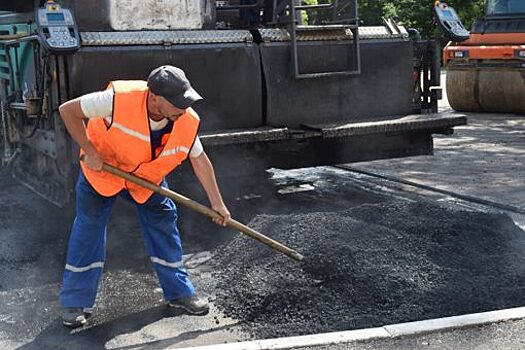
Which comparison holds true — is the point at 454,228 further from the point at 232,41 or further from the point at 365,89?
the point at 232,41

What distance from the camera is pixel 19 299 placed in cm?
439

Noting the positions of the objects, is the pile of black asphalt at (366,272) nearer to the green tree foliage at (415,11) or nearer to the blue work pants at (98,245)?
the blue work pants at (98,245)

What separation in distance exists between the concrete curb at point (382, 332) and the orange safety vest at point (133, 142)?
38.3 inches

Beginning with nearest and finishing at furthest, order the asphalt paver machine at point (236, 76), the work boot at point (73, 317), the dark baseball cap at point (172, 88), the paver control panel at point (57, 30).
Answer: the dark baseball cap at point (172, 88), the work boot at point (73, 317), the paver control panel at point (57, 30), the asphalt paver machine at point (236, 76)

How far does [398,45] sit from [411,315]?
3394 mm

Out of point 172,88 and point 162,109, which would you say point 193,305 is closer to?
point 162,109

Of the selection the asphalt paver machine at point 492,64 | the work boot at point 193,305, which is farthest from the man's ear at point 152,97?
the asphalt paver machine at point 492,64

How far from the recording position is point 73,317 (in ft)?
12.8

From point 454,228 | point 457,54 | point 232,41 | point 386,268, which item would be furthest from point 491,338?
point 457,54

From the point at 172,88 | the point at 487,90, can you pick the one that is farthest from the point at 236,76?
the point at 487,90

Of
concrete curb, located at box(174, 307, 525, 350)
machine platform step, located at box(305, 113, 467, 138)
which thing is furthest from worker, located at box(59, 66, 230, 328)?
machine platform step, located at box(305, 113, 467, 138)

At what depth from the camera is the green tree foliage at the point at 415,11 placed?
29641mm

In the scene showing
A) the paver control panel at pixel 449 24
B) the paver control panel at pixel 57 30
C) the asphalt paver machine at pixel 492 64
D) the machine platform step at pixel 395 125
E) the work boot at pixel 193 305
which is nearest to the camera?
the work boot at pixel 193 305

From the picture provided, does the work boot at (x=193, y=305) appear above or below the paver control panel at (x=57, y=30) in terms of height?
below
